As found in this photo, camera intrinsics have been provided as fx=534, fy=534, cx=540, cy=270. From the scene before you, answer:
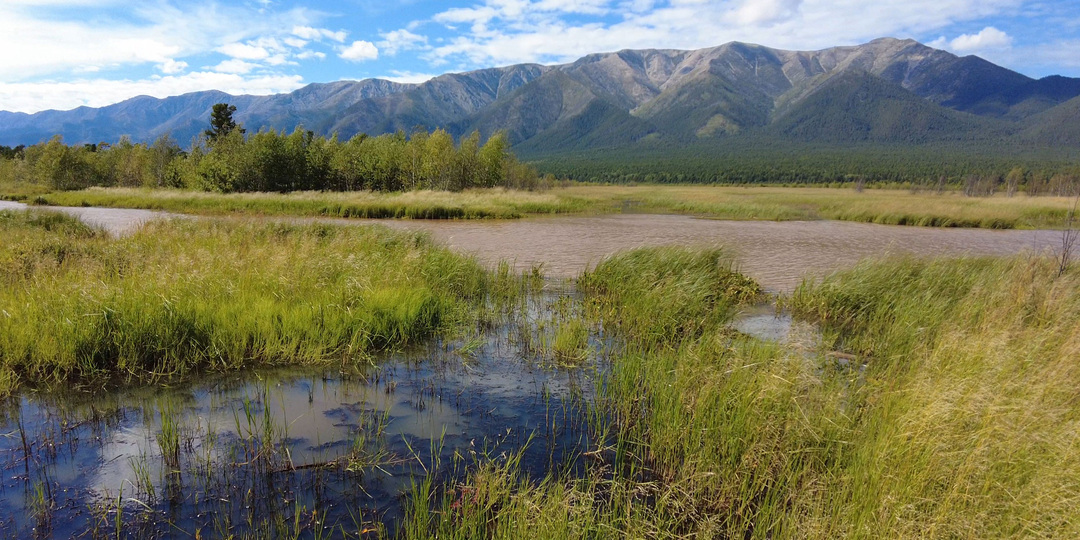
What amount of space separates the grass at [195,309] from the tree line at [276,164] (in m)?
48.4

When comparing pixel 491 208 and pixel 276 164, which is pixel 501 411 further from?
pixel 276 164

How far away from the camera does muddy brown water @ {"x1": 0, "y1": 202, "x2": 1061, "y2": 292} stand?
17.3 metres

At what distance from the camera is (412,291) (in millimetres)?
9570

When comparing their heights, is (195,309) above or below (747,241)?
above

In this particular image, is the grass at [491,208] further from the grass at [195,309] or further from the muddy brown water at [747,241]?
the grass at [195,309]

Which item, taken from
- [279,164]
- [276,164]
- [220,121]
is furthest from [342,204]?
[220,121]

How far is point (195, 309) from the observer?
7.54 meters

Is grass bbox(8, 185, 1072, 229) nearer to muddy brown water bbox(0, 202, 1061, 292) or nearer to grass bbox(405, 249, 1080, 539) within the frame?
muddy brown water bbox(0, 202, 1061, 292)

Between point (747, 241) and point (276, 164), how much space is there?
49058 mm

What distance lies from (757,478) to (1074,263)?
13.1 meters

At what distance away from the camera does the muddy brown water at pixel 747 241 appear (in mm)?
17297

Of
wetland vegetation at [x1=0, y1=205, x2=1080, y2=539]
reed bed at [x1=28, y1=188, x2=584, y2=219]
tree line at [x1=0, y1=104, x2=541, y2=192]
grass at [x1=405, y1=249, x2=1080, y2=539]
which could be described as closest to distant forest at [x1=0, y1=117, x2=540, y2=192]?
Answer: tree line at [x1=0, y1=104, x2=541, y2=192]

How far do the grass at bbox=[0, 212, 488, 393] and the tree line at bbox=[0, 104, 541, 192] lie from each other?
4835cm

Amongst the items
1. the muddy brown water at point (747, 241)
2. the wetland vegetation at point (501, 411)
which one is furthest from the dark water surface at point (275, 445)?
the muddy brown water at point (747, 241)
